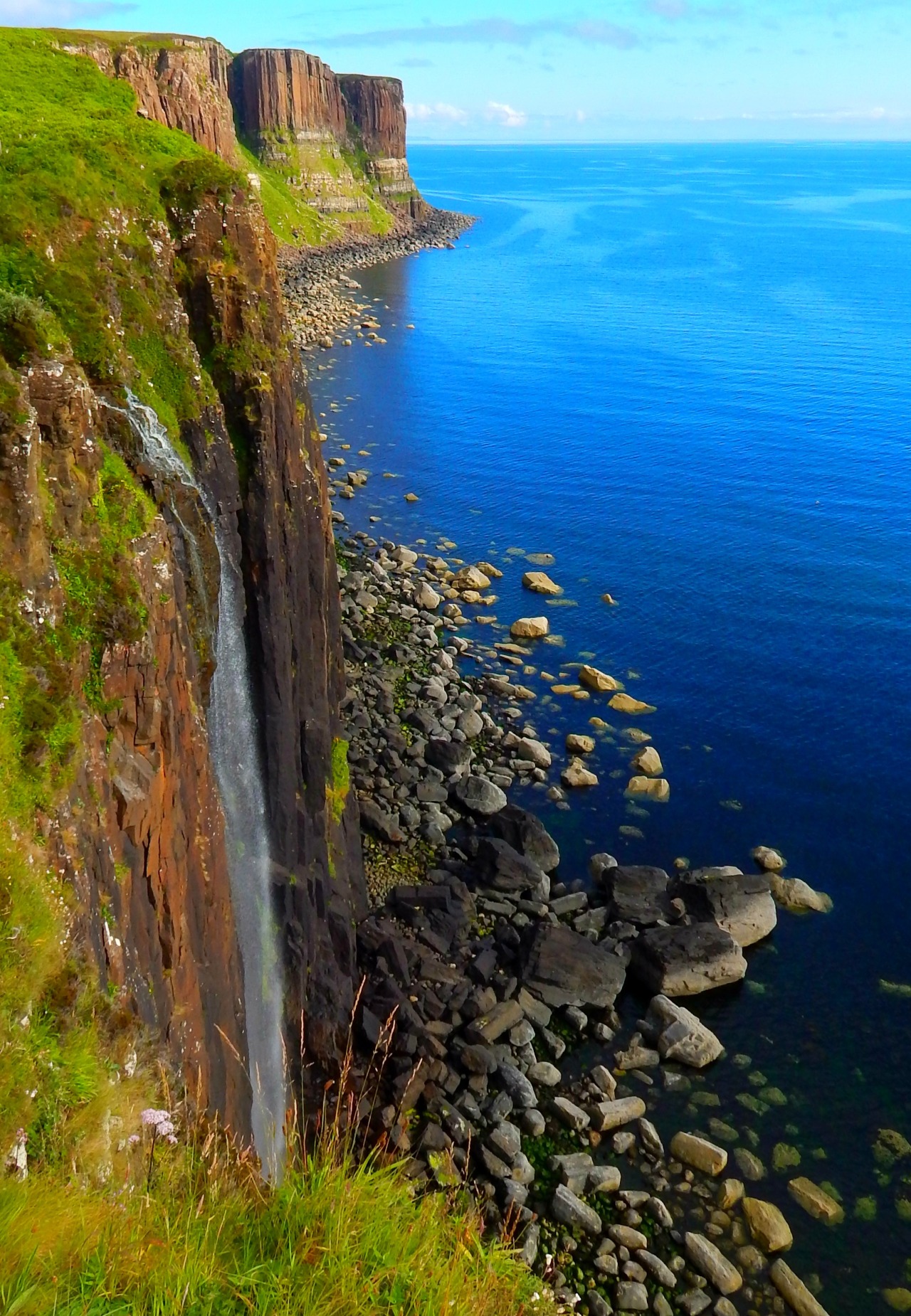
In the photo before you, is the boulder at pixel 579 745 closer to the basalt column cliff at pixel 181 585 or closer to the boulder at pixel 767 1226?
the basalt column cliff at pixel 181 585

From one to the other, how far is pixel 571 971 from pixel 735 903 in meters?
5.50

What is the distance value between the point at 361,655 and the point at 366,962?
53.9 ft

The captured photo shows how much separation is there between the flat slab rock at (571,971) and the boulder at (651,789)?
8.00m

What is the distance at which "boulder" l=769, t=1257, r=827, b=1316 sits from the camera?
1836cm

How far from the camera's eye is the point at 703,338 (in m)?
96.3

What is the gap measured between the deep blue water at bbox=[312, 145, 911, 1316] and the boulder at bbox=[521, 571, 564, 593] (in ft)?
1.96

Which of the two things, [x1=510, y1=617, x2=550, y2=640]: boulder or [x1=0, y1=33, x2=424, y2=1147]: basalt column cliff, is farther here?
[x1=510, y1=617, x2=550, y2=640]: boulder

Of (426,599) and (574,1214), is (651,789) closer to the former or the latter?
(574,1214)

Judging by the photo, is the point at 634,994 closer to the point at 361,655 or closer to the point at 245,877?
the point at 245,877

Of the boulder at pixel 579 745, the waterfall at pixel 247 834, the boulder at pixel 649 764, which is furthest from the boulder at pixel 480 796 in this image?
the waterfall at pixel 247 834

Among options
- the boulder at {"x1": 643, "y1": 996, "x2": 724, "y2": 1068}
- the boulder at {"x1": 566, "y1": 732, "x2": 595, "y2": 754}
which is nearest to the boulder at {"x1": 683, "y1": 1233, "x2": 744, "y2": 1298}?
the boulder at {"x1": 643, "y1": 996, "x2": 724, "y2": 1068}

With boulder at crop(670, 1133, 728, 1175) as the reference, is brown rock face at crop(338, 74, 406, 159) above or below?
above

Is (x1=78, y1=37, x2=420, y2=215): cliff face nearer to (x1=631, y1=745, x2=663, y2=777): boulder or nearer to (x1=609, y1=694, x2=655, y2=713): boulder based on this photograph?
(x1=609, y1=694, x2=655, y2=713): boulder

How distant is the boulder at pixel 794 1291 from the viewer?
18.4 metres
